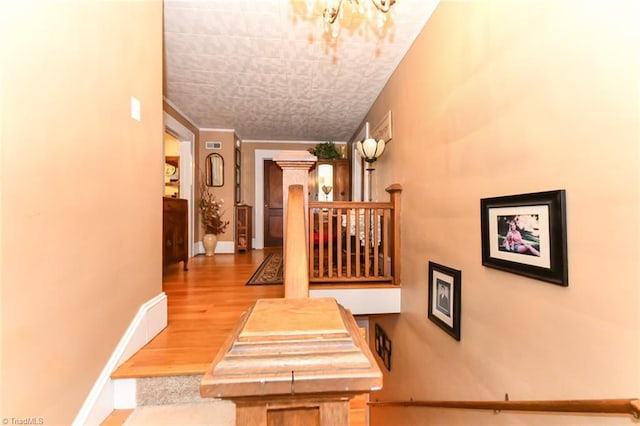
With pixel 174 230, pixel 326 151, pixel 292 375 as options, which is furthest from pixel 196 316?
pixel 326 151

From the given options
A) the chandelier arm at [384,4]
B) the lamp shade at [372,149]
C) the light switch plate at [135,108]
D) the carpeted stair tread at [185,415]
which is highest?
the chandelier arm at [384,4]

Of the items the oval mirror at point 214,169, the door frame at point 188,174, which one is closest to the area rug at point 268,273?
the door frame at point 188,174

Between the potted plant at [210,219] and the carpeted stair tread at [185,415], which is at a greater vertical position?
the potted plant at [210,219]

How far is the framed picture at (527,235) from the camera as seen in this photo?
103 cm

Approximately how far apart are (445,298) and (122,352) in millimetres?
1829

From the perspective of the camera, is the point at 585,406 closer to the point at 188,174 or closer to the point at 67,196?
the point at 67,196

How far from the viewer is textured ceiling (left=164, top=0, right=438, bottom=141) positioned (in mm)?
1993

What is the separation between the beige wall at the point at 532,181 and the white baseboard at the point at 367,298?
384 millimetres

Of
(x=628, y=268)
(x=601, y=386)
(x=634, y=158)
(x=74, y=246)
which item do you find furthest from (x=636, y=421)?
(x=74, y=246)

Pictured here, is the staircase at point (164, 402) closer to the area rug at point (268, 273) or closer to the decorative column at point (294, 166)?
the decorative column at point (294, 166)

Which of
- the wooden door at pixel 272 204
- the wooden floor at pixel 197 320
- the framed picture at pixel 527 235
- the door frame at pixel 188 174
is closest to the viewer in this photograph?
the framed picture at pixel 527 235

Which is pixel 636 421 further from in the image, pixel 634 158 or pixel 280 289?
pixel 280 289

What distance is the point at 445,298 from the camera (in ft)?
5.92

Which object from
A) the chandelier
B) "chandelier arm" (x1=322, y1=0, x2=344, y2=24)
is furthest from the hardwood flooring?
the chandelier
